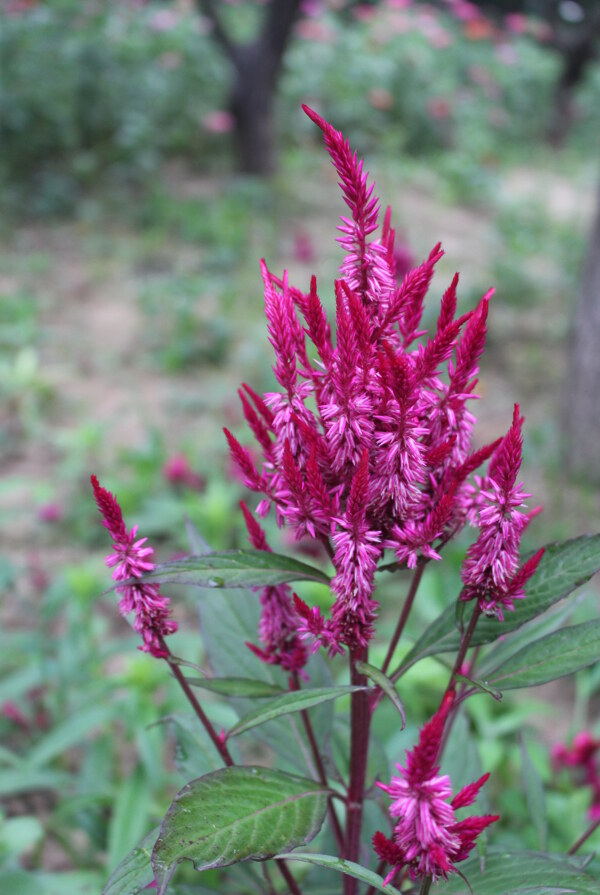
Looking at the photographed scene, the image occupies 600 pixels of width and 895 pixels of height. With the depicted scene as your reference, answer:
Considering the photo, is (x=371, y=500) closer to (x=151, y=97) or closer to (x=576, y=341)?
(x=576, y=341)

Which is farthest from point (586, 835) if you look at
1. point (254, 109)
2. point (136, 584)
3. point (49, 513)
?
point (254, 109)

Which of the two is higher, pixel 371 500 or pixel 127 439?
pixel 127 439

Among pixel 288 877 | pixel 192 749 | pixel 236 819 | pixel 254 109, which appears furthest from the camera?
pixel 254 109

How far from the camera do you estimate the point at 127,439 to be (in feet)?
12.8

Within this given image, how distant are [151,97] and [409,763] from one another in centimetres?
653

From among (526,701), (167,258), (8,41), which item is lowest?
(526,701)

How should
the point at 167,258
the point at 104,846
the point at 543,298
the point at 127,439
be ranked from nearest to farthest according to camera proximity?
the point at 104,846 < the point at 127,439 < the point at 543,298 < the point at 167,258

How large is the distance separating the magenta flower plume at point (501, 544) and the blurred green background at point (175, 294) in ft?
1.84

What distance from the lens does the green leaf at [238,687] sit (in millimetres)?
990

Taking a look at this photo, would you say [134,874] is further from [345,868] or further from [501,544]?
[501,544]

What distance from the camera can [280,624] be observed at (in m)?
1.00

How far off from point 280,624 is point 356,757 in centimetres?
19

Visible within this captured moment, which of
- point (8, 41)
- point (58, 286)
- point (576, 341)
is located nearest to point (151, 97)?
point (8, 41)

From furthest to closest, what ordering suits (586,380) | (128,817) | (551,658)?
(586,380), (128,817), (551,658)
